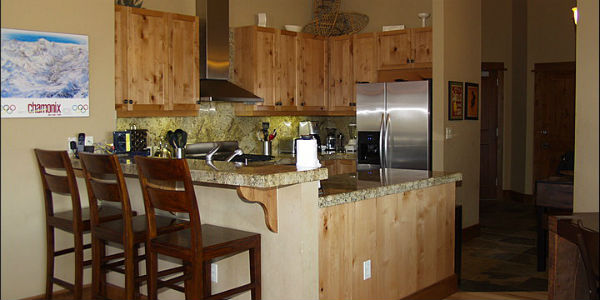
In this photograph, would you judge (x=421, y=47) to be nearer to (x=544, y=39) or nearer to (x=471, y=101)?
(x=471, y=101)

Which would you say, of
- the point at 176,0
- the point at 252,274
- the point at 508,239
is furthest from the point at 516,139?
the point at 252,274

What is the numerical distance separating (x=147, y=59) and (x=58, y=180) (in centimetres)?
162

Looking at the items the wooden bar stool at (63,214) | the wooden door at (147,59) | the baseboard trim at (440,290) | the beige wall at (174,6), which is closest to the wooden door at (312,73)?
the beige wall at (174,6)

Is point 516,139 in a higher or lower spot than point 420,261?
higher

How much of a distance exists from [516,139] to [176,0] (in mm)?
5727

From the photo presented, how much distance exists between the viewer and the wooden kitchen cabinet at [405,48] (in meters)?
6.10

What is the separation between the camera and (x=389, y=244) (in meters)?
3.54

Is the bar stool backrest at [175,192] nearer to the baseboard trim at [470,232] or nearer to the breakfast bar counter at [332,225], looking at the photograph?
the breakfast bar counter at [332,225]

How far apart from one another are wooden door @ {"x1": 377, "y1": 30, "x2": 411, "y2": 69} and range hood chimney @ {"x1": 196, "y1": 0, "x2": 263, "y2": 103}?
1.63 meters

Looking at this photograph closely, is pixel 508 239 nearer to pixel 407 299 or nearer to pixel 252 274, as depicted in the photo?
pixel 407 299

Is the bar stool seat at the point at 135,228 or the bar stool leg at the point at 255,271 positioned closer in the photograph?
the bar stool leg at the point at 255,271

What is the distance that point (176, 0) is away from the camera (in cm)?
568

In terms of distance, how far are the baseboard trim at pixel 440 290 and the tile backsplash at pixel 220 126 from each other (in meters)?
2.85

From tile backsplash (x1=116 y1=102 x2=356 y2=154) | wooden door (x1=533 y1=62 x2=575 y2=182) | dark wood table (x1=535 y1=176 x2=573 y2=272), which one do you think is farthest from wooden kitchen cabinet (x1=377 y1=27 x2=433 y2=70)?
wooden door (x1=533 y1=62 x2=575 y2=182)
